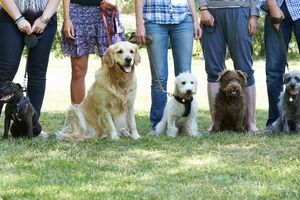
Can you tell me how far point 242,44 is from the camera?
7.03 metres

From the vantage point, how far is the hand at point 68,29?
681cm

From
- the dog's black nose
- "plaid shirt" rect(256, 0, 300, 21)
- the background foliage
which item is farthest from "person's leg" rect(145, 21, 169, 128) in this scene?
the background foliage

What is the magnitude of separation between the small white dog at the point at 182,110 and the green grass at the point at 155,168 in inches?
12.9

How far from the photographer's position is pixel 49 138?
6754mm

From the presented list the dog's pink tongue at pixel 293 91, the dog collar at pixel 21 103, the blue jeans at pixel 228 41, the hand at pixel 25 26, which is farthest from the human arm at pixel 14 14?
the dog's pink tongue at pixel 293 91

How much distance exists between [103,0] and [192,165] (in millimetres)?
2518

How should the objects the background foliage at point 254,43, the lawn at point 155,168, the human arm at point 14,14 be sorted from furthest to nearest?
the background foliage at point 254,43 → the human arm at point 14,14 → the lawn at point 155,168

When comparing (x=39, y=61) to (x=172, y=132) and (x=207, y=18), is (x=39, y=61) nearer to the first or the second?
(x=172, y=132)

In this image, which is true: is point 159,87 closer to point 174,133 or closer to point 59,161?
point 174,133

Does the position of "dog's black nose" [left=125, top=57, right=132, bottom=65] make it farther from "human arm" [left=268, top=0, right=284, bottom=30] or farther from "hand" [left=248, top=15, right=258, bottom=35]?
"human arm" [left=268, top=0, right=284, bottom=30]

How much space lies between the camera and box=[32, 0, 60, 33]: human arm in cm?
637

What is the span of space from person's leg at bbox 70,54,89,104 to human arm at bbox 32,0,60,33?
2.29ft

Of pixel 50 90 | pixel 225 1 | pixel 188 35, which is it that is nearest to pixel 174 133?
pixel 188 35

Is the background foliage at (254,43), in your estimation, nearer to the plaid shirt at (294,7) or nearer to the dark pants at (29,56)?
the dark pants at (29,56)
